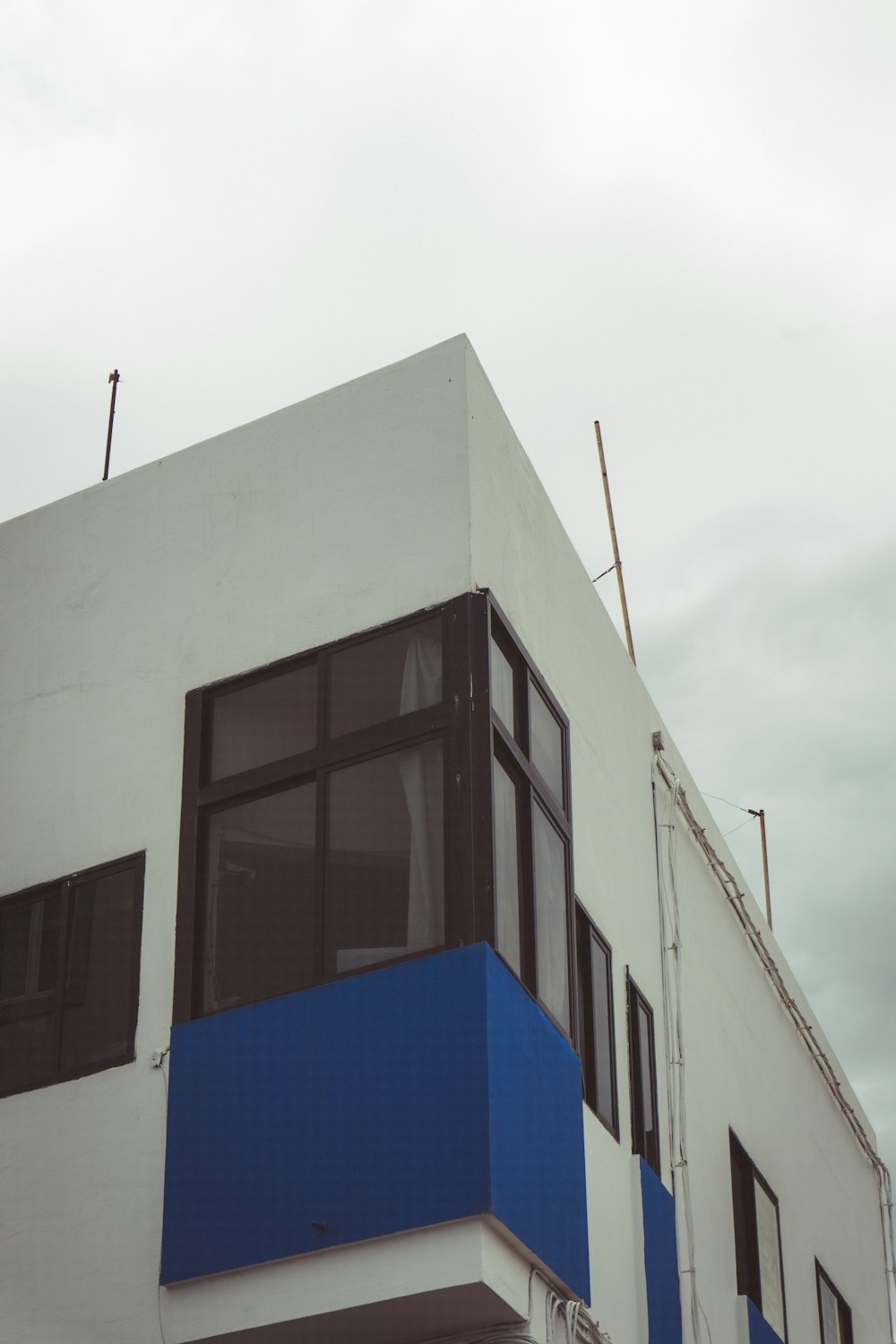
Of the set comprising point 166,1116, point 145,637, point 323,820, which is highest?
point 145,637

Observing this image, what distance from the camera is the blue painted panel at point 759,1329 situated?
14.8 meters

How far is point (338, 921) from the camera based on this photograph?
10.7 meters

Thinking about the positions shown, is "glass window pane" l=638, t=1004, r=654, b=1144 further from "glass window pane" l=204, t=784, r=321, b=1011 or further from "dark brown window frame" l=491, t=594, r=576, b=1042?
"glass window pane" l=204, t=784, r=321, b=1011

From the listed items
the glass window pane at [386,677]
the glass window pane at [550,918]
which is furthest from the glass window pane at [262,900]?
the glass window pane at [550,918]

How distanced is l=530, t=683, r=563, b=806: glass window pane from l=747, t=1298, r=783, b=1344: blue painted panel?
5216mm

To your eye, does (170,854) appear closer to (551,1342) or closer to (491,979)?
(491,979)

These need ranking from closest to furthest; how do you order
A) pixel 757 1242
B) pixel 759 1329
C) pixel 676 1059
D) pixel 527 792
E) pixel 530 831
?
1. pixel 530 831
2. pixel 527 792
3. pixel 676 1059
4. pixel 759 1329
5. pixel 757 1242

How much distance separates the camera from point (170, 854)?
1167cm

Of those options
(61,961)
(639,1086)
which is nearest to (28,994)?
(61,961)

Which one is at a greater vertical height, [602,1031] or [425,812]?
[425,812]

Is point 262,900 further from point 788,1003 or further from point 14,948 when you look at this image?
point 788,1003

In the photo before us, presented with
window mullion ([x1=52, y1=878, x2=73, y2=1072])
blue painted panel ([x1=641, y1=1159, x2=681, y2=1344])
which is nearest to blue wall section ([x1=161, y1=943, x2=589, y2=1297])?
window mullion ([x1=52, y1=878, x2=73, y2=1072])

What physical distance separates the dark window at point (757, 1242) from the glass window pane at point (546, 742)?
4887 millimetres

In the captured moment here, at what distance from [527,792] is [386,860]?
43.1 inches
